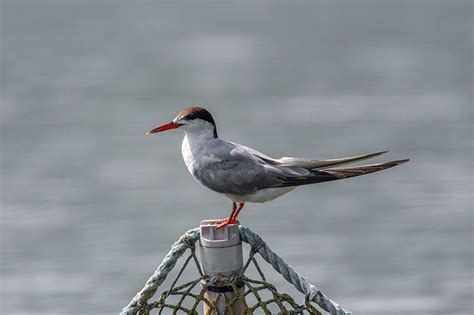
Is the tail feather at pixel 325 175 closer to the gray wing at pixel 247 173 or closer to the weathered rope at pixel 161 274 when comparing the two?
the gray wing at pixel 247 173

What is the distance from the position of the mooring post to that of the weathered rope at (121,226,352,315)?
9 centimetres

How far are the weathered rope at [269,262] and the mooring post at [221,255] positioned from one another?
0.28ft

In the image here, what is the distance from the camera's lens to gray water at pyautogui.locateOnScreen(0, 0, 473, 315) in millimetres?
9688

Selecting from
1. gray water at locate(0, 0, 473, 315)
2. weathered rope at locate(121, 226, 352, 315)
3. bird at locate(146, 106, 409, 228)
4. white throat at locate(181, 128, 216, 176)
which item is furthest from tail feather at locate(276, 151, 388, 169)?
gray water at locate(0, 0, 473, 315)

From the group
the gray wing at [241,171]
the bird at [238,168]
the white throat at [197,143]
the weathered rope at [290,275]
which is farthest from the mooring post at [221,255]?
the white throat at [197,143]

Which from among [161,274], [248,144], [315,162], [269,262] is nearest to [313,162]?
[315,162]

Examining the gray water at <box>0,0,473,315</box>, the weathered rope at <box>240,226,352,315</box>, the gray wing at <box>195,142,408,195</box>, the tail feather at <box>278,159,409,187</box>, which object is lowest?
the weathered rope at <box>240,226,352,315</box>

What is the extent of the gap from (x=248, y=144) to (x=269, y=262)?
7.15 meters

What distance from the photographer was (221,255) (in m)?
4.64

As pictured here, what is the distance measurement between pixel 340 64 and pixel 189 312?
503 inches

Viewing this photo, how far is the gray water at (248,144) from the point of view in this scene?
9.69 metres

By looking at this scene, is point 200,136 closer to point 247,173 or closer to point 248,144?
point 247,173

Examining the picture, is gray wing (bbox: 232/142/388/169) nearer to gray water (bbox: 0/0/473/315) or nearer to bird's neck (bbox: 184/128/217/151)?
bird's neck (bbox: 184/128/217/151)

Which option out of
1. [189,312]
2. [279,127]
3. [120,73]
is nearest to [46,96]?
[120,73]
